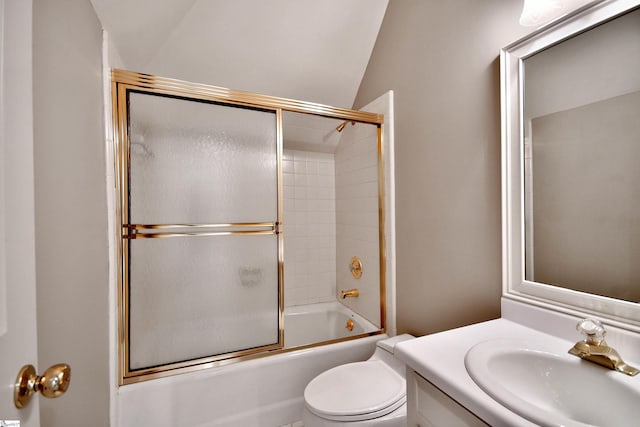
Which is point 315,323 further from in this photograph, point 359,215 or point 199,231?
point 199,231

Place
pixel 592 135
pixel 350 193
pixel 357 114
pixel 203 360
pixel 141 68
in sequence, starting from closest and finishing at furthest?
pixel 592 135, pixel 203 360, pixel 141 68, pixel 357 114, pixel 350 193

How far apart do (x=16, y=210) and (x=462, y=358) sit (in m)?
1.04

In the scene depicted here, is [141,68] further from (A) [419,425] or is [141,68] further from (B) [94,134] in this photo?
(A) [419,425]

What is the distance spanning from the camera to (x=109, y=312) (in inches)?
46.9

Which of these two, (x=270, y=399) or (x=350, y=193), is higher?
(x=350, y=193)

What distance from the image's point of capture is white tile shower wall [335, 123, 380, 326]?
1.99m

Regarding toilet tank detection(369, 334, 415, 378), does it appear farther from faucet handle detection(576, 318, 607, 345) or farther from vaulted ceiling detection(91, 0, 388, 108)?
vaulted ceiling detection(91, 0, 388, 108)

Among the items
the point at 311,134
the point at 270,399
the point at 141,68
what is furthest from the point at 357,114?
the point at 270,399

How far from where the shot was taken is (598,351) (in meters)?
0.71

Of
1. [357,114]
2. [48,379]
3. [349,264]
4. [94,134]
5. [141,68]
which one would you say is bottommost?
[349,264]

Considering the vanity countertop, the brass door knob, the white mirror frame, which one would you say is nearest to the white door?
the brass door knob

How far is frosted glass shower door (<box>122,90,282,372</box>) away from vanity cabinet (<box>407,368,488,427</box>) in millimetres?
961

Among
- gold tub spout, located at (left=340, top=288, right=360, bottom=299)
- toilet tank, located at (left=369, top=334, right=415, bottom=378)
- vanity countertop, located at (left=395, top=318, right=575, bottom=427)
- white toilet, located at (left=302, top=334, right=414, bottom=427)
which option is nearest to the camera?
vanity countertop, located at (left=395, top=318, right=575, bottom=427)

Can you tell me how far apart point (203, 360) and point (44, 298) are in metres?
0.92
